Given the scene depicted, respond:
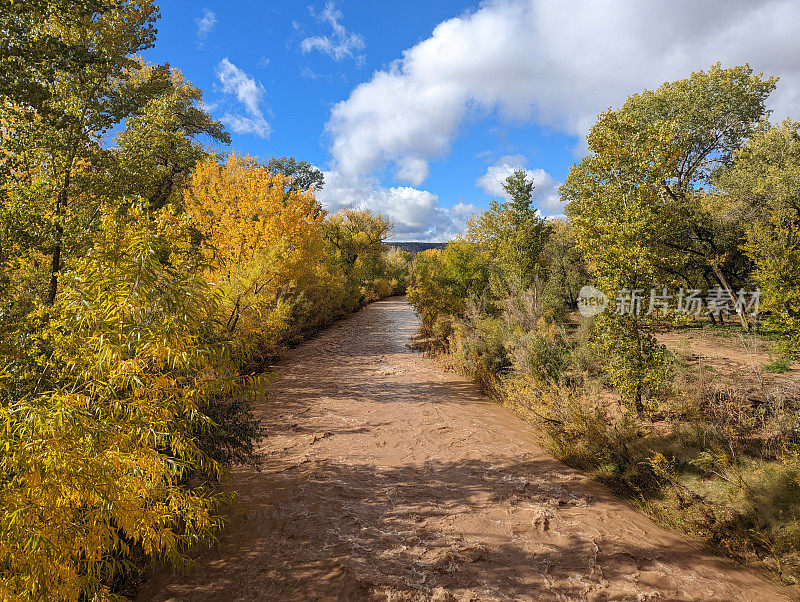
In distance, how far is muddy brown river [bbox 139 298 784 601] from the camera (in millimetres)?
3844

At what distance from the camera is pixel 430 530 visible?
4.76 meters

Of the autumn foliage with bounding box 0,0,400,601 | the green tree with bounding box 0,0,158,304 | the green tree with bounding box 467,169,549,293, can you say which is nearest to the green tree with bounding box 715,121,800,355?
the green tree with bounding box 467,169,549,293

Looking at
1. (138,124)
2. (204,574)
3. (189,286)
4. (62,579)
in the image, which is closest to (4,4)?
(138,124)

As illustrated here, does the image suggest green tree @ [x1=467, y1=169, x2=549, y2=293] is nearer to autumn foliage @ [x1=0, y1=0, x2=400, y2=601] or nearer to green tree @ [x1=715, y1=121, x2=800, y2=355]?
green tree @ [x1=715, y1=121, x2=800, y2=355]

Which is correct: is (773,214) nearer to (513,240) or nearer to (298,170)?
(513,240)

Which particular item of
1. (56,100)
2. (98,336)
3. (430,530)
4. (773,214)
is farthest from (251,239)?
(773,214)

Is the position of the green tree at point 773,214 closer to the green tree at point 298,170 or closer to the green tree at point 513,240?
the green tree at point 513,240

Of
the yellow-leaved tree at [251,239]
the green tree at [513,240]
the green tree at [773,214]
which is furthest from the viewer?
the green tree at [513,240]

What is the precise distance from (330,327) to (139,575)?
65.5 ft

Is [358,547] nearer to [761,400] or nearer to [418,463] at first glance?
[418,463]

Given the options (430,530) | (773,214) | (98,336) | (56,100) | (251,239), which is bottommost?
(430,530)

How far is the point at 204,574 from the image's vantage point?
3852 millimetres

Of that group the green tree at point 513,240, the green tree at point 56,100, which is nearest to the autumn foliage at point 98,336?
the green tree at point 56,100

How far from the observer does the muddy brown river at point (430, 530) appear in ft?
12.6
